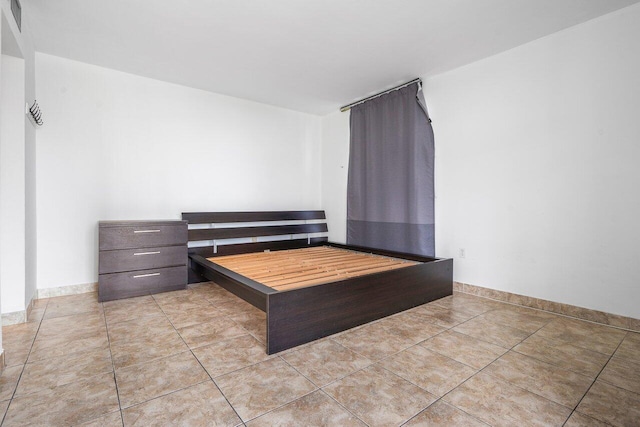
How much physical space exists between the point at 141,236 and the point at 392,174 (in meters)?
2.85

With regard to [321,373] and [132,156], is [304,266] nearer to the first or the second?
[321,373]

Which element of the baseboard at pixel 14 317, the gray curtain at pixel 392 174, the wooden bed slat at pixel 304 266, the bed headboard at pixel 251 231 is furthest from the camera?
the bed headboard at pixel 251 231

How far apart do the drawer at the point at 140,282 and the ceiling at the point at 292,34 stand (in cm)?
214

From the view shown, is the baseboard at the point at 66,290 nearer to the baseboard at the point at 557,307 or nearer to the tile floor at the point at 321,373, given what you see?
the tile floor at the point at 321,373

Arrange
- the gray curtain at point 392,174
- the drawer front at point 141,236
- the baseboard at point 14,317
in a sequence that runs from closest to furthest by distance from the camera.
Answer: the baseboard at point 14,317, the drawer front at point 141,236, the gray curtain at point 392,174

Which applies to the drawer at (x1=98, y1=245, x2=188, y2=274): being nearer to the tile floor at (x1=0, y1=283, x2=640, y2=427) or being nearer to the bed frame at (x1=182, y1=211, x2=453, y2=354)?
the bed frame at (x1=182, y1=211, x2=453, y2=354)

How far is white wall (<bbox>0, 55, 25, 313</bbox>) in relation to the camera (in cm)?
228

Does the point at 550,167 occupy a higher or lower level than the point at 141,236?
higher

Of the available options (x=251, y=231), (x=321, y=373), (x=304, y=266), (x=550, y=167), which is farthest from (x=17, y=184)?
(x=550, y=167)

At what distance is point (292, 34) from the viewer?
8.61 feet

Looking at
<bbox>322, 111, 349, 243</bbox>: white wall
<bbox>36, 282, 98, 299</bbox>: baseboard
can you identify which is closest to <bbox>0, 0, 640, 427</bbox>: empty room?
<bbox>36, 282, 98, 299</bbox>: baseboard

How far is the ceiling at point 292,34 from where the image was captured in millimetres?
2266

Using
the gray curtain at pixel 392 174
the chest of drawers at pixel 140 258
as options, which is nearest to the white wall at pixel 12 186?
the chest of drawers at pixel 140 258

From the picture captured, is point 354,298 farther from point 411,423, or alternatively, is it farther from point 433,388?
point 411,423
